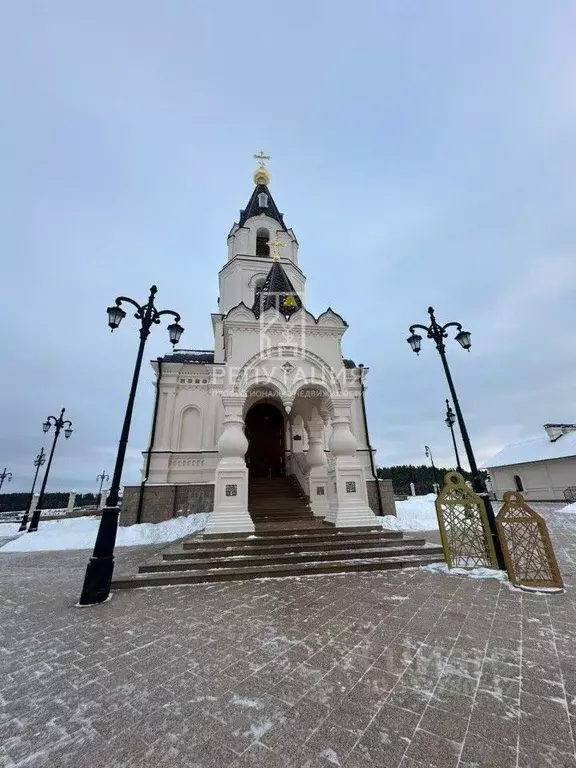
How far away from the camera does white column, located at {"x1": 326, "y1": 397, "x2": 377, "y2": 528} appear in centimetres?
910

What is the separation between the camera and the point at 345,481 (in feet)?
31.5

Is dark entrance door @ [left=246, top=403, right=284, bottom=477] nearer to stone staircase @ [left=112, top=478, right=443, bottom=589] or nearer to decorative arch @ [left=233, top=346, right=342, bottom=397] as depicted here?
decorative arch @ [left=233, top=346, right=342, bottom=397]

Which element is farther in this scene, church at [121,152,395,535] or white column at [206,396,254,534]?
church at [121,152,395,535]

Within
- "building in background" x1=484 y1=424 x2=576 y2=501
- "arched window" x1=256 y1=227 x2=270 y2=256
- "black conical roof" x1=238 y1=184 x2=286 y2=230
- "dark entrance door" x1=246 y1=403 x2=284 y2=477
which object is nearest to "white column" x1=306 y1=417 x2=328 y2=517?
"dark entrance door" x1=246 y1=403 x2=284 y2=477

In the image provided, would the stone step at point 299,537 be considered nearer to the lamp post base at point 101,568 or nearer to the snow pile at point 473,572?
the snow pile at point 473,572

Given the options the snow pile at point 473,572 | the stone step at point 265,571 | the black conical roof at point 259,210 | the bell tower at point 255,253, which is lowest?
the snow pile at point 473,572

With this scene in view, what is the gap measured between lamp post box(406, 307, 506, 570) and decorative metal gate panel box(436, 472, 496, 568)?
133 mm

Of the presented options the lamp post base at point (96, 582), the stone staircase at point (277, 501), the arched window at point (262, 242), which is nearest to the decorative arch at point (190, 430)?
the stone staircase at point (277, 501)

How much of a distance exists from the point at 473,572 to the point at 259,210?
24.4 meters

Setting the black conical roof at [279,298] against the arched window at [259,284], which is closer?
the black conical roof at [279,298]

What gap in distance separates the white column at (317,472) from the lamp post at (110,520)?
22.4 ft

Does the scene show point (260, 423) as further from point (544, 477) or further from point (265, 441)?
point (544, 477)

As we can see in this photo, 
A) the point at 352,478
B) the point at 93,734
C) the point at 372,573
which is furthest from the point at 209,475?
the point at 93,734

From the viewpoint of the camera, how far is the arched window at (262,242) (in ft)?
72.0
